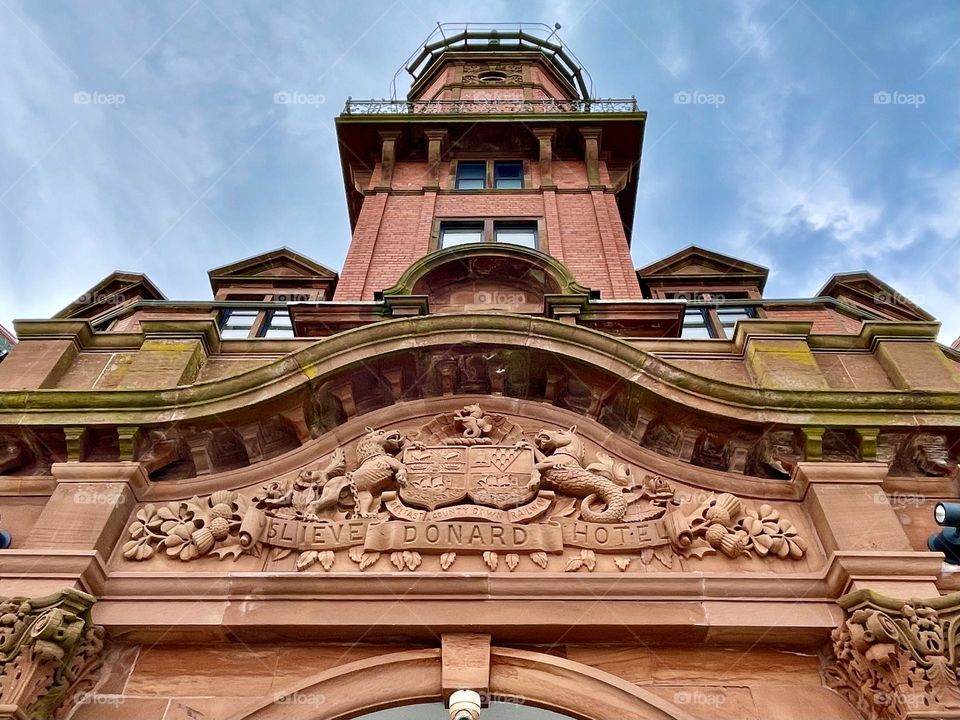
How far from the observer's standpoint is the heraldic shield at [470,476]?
8234 millimetres

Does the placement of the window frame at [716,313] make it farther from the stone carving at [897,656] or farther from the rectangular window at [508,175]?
the rectangular window at [508,175]

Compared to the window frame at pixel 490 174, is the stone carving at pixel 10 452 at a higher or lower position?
lower

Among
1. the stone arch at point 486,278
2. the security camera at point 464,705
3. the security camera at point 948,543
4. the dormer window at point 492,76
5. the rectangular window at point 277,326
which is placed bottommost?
the security camera at point 464,705

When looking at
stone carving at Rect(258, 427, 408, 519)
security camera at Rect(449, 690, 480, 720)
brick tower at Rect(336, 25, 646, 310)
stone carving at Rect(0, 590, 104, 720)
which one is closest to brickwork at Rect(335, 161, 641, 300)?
brick tower at Rect(336, 25, 646, 310)

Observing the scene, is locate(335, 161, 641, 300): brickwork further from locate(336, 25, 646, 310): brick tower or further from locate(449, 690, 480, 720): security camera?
locate(449, 690, 480, 720): security camera

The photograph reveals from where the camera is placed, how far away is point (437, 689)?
273 inches

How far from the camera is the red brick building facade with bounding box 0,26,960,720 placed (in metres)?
6.90

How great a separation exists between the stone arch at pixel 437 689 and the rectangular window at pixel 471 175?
1425 cm

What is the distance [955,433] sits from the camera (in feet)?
27.9

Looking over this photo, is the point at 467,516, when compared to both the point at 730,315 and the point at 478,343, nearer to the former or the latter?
the point at 478,343

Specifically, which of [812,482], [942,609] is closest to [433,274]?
[812,482]

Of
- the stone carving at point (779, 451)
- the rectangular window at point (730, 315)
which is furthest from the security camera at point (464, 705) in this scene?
the rectangular window at point (730, 315)

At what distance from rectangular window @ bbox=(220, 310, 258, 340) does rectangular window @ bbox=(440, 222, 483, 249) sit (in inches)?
186

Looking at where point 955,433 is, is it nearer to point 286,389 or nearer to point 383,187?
point 286,389
